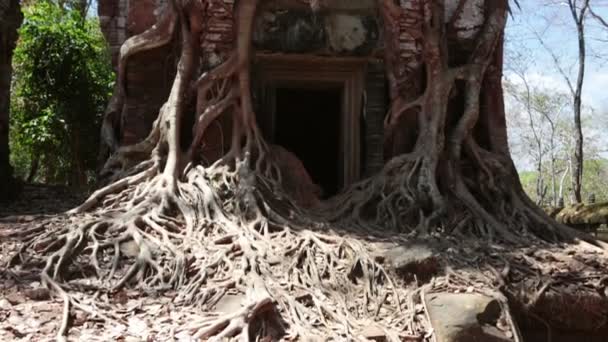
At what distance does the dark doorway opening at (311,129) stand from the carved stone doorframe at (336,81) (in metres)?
1.85

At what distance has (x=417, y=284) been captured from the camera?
4.54m

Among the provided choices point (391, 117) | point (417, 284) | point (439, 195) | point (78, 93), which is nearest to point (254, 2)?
point (391, 117)

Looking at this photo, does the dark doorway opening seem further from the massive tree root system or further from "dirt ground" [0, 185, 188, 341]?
"dirt ground" [0, 185, 188, 341]

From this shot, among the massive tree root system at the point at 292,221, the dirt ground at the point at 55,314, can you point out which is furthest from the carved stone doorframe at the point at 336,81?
the dirt ground at the point at 55,314

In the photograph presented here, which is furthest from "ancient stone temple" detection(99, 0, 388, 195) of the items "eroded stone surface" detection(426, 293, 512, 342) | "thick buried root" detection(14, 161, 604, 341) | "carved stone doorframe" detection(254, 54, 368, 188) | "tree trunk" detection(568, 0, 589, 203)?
"tree trunk" detection(568, 0, 589, 203)

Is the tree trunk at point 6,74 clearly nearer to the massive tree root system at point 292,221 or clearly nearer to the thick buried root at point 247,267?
the massive tree root system at point 292,221

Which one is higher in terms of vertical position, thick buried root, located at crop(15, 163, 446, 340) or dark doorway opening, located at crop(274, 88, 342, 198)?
dark doorway opening, located at crop(274, 88, 342, 198)

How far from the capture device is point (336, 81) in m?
7.14

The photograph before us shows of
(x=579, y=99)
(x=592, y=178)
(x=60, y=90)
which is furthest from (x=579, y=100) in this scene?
(x=592, y=178)

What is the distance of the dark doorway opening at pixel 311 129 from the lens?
928 centimetres

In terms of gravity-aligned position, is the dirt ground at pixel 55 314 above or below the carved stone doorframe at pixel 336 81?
below

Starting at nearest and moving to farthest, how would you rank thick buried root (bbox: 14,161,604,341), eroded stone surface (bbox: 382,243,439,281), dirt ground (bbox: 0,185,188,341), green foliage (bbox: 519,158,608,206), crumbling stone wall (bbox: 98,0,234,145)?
dirt ground (bbox: 0,185,188,341)
thick buried root (bbox: 14,161,604,341)
eroded stone surface (bbox: 382,243,439,281)
crumbling stone wall (bbox: 98,0,234,145)
green foliage (bbox: 519,158,608,206)

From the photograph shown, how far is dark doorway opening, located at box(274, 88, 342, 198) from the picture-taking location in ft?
30.5

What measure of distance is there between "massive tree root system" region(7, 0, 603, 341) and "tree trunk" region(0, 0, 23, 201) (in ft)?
5.38
